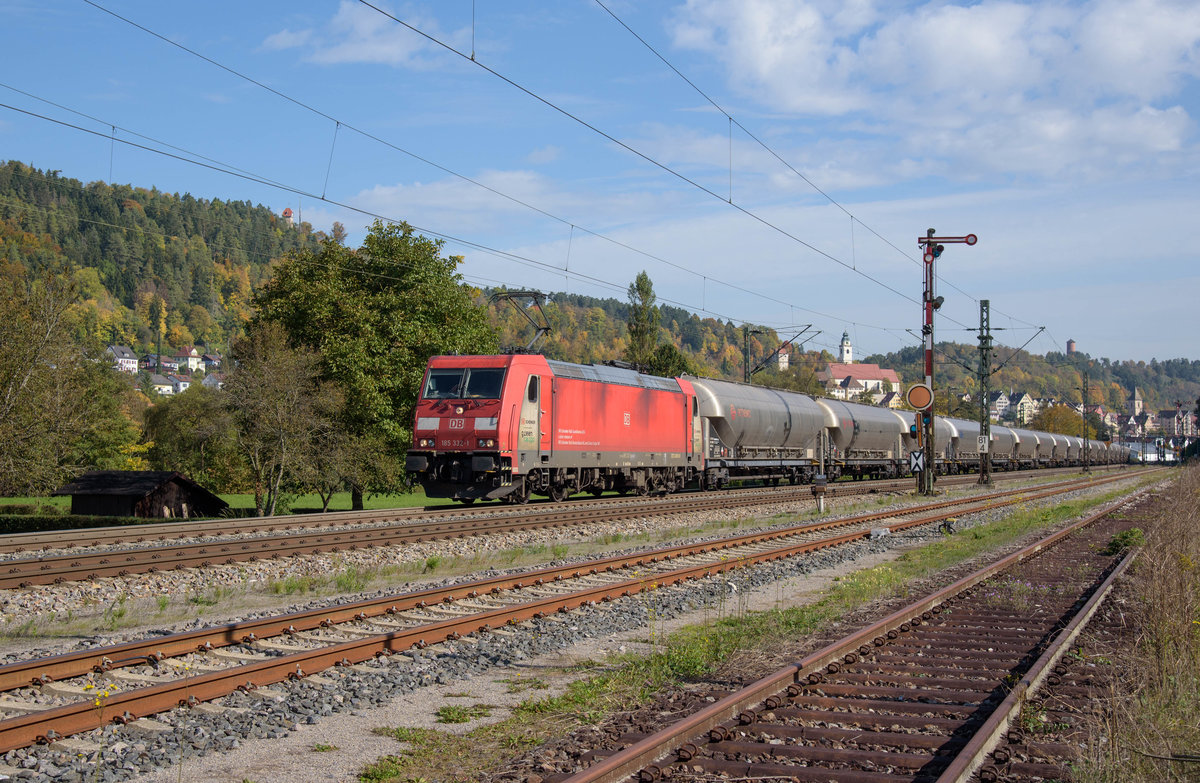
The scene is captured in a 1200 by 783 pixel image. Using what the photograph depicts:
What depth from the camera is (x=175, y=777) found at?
5.43m

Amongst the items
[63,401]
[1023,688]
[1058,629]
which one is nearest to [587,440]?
[63,401]

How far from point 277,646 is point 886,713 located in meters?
5.43

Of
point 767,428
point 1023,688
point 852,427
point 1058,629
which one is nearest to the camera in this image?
point 1023,688

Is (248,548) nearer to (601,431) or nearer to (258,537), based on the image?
(258,537)

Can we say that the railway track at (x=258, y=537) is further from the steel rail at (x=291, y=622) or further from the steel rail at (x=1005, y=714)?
the steel rail at (x=1005, y=714)

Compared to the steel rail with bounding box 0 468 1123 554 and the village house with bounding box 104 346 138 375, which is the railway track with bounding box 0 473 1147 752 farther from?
the village house with bounding box 104 346 138 375

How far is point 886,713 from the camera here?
645cm

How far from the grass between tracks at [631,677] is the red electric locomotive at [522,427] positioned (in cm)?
1114

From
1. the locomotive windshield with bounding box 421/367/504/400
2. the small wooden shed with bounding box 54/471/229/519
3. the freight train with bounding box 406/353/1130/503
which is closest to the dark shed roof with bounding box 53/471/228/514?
the small wooden shed with bounding box 54/471/229/519

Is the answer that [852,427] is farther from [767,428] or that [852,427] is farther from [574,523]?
[574,523]

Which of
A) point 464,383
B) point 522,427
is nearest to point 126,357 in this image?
point 464,383

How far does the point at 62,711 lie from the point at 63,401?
913 inches

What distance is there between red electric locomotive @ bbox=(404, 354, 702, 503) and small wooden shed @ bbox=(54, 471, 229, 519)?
11497 millimetres

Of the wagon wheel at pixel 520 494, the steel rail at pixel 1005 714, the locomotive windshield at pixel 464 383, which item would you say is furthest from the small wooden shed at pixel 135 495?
the steel rail at pixel 1005 714
